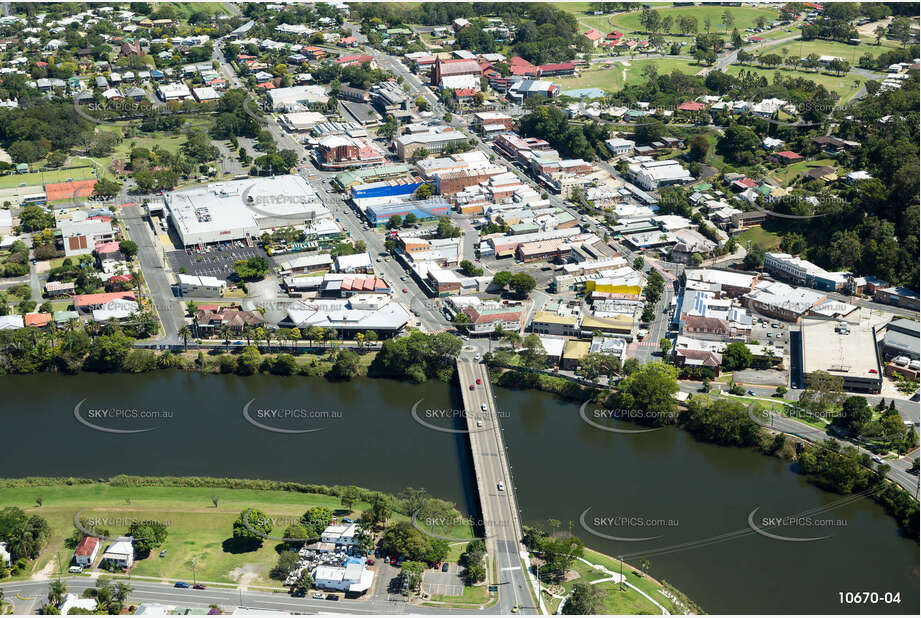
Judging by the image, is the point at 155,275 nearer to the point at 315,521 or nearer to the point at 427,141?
the point at 427,141

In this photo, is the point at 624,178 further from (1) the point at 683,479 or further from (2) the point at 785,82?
(1) the point at 683,479

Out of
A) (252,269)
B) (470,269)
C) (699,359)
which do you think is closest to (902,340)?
(699,359)

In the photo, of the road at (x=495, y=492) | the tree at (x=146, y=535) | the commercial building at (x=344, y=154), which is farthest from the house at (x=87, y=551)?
the commercial building at (x=344, y=154)

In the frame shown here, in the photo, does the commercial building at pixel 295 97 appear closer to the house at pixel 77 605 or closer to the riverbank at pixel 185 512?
the riverbank at pixel 185 512

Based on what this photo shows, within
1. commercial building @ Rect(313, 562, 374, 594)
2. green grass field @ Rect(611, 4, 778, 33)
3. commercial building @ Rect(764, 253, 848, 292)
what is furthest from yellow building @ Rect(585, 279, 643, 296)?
green grass field @ Rect(611, 4, 778, 33)

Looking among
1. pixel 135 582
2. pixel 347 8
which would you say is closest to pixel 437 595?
pixel 135 582
